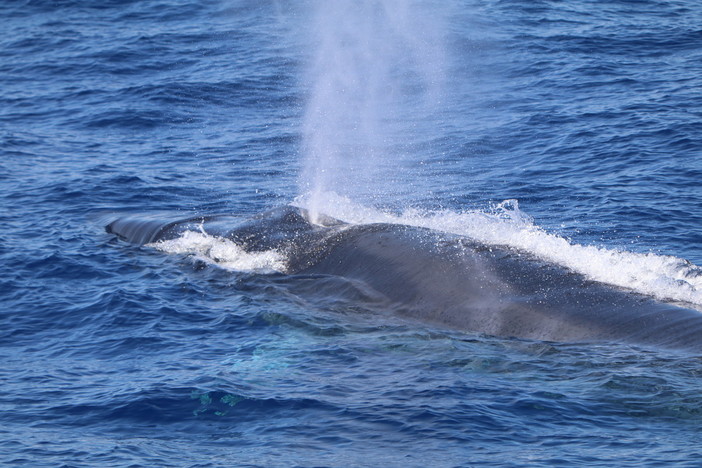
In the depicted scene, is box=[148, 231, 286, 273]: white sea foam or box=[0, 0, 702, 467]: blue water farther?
box=[148, 231, 286, 273]: white sea foam

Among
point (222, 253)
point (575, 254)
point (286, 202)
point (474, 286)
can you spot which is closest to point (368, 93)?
point (286, 202)

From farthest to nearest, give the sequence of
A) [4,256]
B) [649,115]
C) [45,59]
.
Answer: [45,59], [649,115], [4,256]

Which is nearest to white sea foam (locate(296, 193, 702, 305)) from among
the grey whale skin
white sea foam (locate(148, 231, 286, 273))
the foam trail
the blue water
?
the grey whale skin

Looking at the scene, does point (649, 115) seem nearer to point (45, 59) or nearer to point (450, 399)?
point (450, 399)

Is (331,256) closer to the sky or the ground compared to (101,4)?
closer to the ground

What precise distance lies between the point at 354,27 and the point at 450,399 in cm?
3370

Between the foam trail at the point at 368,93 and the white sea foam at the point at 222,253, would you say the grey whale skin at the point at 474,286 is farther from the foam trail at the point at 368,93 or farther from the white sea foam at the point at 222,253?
the foam trail at the point at 368,93

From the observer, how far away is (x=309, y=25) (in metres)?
47.7

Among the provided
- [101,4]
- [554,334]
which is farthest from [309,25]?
[554,334]

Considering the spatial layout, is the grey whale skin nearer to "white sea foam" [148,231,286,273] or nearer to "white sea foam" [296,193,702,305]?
"white sea foam" [148,231,286,273]

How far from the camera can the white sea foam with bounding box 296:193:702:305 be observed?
56.1 feet

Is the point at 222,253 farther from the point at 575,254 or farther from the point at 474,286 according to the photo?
the point at 575,254

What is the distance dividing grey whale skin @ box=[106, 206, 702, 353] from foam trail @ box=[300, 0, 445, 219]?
2365 mm

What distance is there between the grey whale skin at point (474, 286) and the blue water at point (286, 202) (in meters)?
0.46
